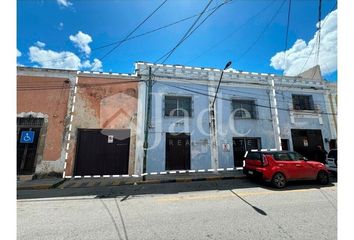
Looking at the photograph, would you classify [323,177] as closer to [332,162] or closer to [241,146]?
[332,162]

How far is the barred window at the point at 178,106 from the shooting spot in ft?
38.7

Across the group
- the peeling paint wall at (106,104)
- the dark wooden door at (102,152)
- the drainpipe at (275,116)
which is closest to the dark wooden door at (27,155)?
the peeling paint wall at (106,104)

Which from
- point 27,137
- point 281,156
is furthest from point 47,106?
point 281,156

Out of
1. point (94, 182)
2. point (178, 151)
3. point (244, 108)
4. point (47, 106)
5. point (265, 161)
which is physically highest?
point (47, 106)

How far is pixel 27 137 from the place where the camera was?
10.3 meters

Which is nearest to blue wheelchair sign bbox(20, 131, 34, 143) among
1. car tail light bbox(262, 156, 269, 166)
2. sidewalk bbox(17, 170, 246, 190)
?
sidewalk bbox(17, 170, 246, 190)

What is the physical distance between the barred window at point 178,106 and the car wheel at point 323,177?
7.28 m

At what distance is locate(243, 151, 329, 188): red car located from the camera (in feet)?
24.3

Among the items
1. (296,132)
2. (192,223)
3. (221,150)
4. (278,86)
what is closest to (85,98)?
(221,150)

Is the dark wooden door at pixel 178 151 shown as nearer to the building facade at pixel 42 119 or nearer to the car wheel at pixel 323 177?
the building facade at pixel 42 119

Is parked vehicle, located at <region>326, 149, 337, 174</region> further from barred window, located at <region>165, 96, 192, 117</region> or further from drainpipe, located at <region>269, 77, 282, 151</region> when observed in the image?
barred window, located at <region>165, 96, 192, 117</region>

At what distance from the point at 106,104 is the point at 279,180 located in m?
10.0

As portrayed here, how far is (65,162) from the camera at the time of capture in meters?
10.2
